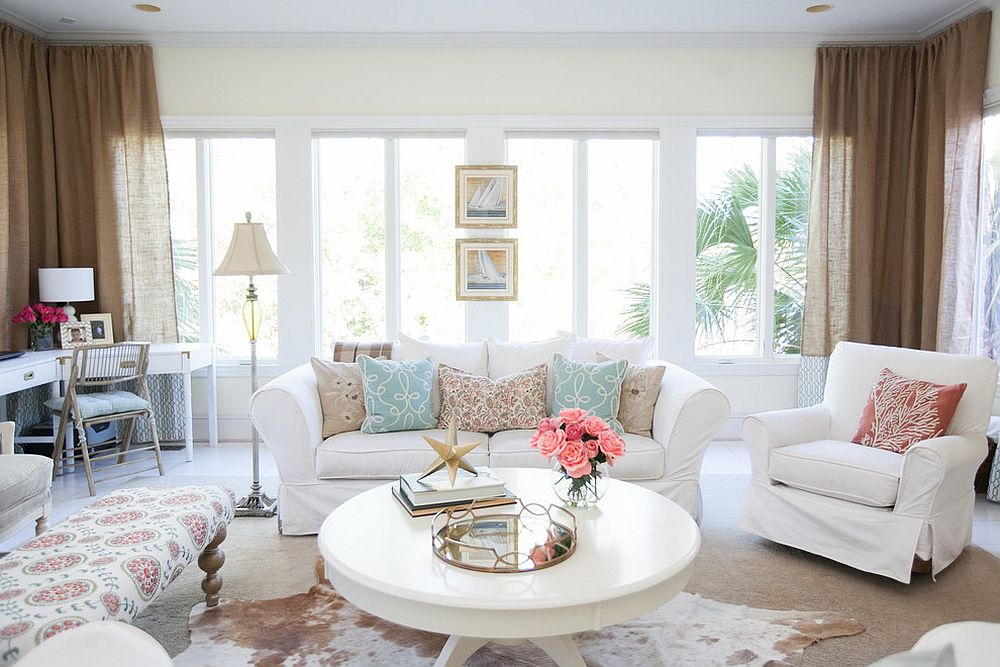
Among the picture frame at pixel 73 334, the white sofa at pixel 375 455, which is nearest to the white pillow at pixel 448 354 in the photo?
the white sofa at pixel 375 455

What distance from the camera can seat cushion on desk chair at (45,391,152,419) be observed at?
13.8 feet

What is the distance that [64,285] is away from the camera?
473 centimetres

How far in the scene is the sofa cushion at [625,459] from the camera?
3.35 meters

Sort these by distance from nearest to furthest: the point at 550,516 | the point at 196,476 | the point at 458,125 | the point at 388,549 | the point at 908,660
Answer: the point at 908,660 < the point at 388,549 < the point at 550,516 < the point at 196,476 < the point at 458,125

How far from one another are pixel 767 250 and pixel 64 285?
4.76m

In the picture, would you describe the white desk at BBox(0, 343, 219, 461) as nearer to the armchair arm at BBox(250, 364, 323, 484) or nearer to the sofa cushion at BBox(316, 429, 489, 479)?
the armchair arm at BBox(250, 364, 323, 484)

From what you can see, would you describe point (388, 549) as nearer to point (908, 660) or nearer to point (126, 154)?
point (908, 660)

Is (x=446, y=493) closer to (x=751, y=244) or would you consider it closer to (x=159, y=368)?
(x=159, y=368)

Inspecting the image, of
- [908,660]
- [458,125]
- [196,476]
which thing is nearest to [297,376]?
[196,476]

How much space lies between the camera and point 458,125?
206 inches

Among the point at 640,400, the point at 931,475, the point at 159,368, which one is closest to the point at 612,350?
the point at 640,400

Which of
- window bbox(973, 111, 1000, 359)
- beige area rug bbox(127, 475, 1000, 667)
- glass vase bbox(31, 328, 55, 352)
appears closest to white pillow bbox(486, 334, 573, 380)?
beige area rug bbox(127, 475, 1000, 667)

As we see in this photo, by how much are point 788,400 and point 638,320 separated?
124 cm

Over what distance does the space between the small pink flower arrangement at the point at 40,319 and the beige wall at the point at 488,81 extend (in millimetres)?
1574
